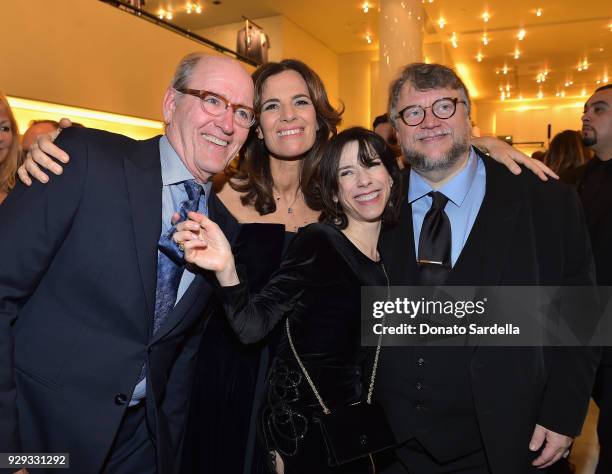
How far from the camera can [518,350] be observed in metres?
1.95

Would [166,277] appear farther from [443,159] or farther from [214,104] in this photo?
[443,159]

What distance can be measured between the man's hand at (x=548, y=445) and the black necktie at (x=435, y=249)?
71 cm

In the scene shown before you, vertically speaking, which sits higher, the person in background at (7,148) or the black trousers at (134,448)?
the person in background at (7,148)

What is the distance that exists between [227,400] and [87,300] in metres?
0.89

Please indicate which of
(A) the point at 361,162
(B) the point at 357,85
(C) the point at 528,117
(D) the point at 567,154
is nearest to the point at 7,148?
(A) the point at 361,162

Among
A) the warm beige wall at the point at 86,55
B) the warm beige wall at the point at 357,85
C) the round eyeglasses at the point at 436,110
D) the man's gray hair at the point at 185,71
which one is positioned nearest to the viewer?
the man's gray hair at the point at 185,71

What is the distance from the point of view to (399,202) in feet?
7.14

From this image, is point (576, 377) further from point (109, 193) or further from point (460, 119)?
point (109, 193)

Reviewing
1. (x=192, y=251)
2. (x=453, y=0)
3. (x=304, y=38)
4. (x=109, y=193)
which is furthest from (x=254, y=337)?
(x=304, y=38)

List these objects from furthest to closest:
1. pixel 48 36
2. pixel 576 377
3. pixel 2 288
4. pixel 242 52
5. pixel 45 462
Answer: pixel 242 52
pixel 48 36
pixel 576 377
pixel 45 462
pixel 2 288

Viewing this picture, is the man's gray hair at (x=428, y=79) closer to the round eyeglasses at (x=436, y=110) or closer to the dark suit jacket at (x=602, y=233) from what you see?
the round eyeglasses at (x=436, y=110)

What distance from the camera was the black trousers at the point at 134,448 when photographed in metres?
1.85

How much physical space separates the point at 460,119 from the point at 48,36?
→ 4.94 meters

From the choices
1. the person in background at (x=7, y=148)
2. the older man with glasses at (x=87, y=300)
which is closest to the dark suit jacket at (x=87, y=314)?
the older man with glasses at (x=87, y=300)
